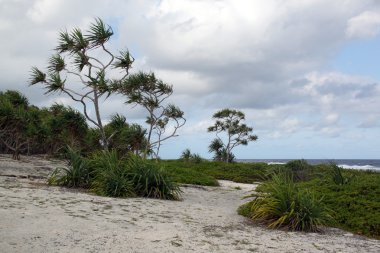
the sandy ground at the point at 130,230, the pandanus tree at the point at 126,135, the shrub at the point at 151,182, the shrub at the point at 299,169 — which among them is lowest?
the sandy ground at the point at 130,230

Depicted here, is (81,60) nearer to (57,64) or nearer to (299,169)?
(57,64)

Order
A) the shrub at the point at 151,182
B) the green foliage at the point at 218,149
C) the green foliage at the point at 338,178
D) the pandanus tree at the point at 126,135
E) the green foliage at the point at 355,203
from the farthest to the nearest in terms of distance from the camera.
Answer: the green foliage at the point at 218,149, the pandanus tree at the point at 126,135, the green foliage at the point at 338,178, the shrub at the point at 151,182, the green foliage at the point at 355,203

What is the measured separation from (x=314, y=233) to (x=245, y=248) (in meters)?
2.05

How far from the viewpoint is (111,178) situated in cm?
952

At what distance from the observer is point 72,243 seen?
16.6 ft

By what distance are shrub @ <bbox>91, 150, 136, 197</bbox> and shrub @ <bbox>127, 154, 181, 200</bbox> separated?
0.56 ft

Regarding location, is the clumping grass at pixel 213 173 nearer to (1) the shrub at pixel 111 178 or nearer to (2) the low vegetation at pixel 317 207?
(1) the shrub at pixel 111 178

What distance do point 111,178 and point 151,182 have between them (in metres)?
1.02

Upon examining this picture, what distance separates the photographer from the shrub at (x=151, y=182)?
981 centimetres

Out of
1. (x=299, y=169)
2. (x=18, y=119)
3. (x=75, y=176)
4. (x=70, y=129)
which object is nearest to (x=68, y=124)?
(x=70, y=129)

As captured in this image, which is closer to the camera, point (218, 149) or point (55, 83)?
point (55, 83)

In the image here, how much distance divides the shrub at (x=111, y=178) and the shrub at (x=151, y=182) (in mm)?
170

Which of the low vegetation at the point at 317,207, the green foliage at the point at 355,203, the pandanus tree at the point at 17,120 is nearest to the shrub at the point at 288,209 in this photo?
the low vegetation at the point at 317,207

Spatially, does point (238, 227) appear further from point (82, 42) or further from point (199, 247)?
point (82, 42)
